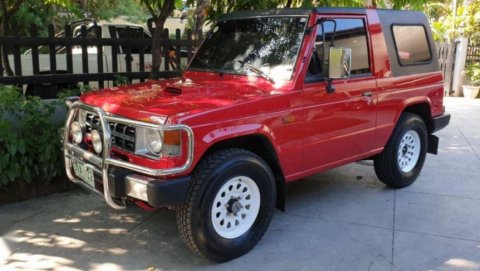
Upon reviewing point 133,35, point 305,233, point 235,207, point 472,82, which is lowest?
point 305,233

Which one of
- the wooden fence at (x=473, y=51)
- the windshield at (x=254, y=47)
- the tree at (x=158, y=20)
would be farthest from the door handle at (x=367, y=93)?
the wooden fence at (x=473, y=51)

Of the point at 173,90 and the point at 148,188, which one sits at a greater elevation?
the point at 173,90

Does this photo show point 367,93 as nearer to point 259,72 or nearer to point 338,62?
point 338,62

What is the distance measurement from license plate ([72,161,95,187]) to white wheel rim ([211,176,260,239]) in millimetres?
971

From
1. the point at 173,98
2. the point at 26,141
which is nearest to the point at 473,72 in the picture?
the point at 173,98

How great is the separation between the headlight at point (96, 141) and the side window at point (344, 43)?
180 centimetres

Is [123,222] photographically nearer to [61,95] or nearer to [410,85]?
[61,95]

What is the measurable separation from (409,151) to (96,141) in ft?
11.9

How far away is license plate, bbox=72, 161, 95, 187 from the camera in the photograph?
12.4 feet

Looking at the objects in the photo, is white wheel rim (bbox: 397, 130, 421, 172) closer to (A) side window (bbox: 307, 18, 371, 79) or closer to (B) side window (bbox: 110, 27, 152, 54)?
(A) side window (bbox: 307, 18, 371, 79)

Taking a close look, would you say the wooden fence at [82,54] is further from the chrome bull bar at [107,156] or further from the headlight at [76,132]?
the chrome bull bar at [107,156]

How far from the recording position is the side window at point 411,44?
17.2 ft

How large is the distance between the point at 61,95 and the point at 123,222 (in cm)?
183

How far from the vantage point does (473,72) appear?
1341cm
